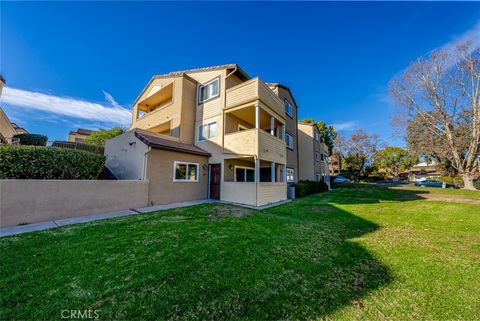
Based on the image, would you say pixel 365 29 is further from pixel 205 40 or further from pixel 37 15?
pixel 37 15

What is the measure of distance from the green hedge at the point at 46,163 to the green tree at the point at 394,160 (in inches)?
2055

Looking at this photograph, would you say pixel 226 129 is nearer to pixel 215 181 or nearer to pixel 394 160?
pixel 215 181

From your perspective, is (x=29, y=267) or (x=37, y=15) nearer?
(x=29, y=267)

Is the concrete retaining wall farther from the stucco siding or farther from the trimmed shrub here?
the trimmed shrub

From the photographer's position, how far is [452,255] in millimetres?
4570

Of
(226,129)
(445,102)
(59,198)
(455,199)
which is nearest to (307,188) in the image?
(226,129)

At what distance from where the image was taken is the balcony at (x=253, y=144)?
11.0 metres

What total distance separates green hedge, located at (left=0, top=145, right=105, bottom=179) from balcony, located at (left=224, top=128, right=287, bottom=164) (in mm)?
7066

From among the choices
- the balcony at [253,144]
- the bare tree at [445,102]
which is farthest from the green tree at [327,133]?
the balcony at [253,144]

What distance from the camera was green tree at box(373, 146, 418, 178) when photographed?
4391 cm

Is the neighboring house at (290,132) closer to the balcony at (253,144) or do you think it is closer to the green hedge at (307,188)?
the green hedge at (307,188)


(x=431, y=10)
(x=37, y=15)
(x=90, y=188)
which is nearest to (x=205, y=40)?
(x=37, y=15)

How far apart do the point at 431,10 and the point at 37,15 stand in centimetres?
2012

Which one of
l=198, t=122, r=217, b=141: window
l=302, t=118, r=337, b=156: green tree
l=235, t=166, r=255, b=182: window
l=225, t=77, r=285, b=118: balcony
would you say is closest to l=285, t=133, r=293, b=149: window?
l=235, t=166, r=255, b=182: window
